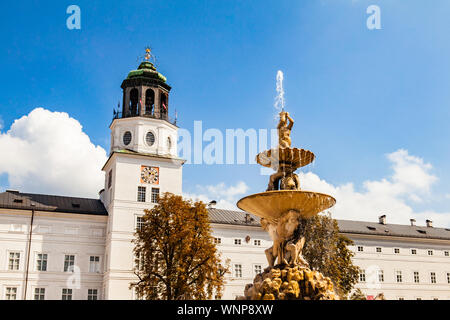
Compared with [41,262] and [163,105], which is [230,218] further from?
[41,262]

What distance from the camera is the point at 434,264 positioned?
50812 mm

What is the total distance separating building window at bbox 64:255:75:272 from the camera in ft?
126

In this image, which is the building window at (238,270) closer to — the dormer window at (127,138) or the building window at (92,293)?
the building window at (92,293)

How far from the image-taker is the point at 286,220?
49.2 feet

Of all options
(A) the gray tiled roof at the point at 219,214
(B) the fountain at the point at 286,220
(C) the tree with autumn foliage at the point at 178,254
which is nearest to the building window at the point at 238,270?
(A) the gray tiled roof at the point at 219,214

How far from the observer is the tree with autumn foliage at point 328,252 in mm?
30328

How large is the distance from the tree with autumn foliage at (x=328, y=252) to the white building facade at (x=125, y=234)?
859cm

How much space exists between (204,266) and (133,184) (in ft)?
44.1

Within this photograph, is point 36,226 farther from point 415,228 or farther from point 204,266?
point 415,228

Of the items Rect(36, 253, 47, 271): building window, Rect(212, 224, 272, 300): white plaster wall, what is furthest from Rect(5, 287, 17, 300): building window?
Rect(212, 224, 272, 300): white plaster wall

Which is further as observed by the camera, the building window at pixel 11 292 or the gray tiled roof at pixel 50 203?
the gray tiled roof at pixel 50 203
